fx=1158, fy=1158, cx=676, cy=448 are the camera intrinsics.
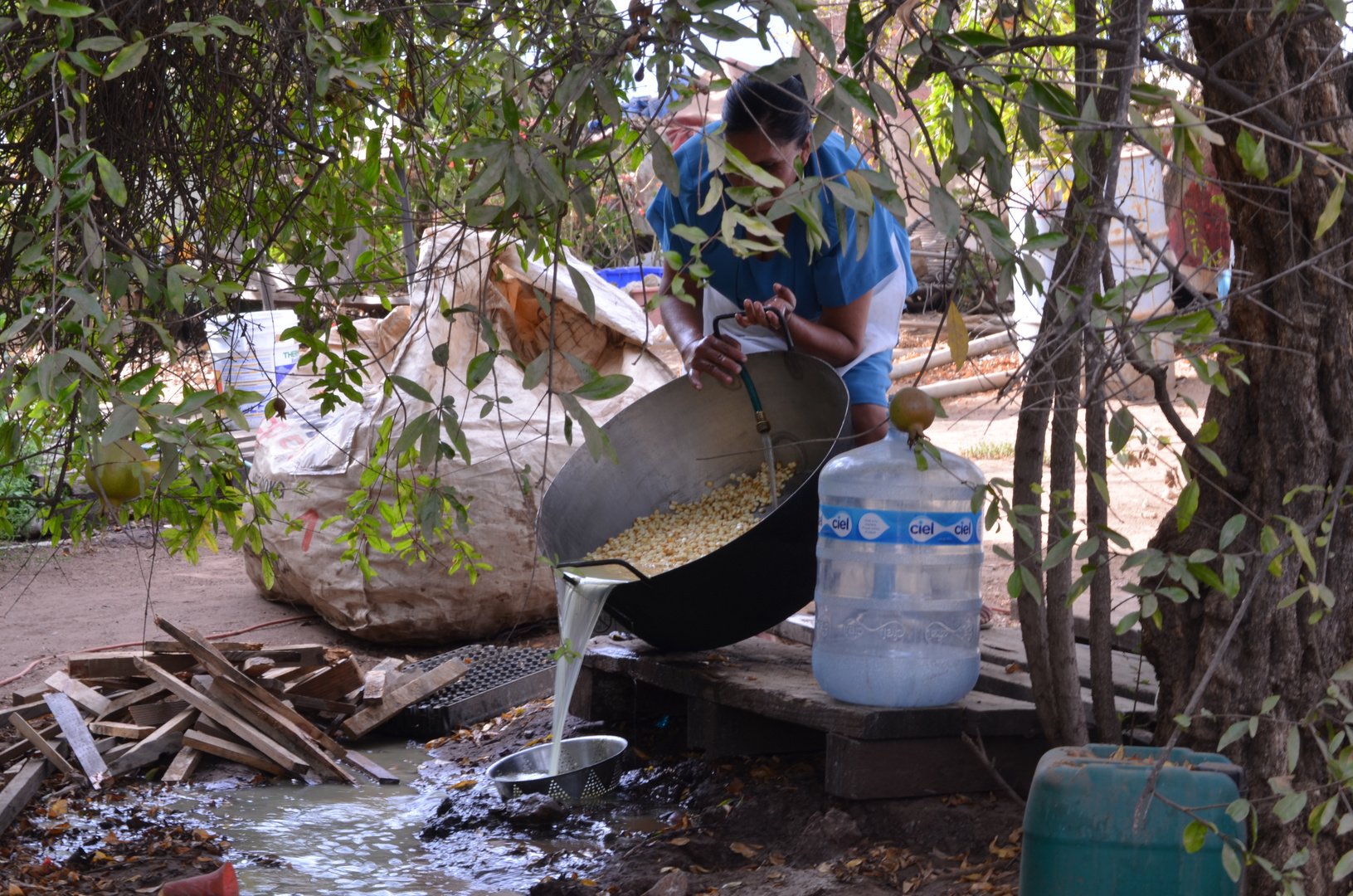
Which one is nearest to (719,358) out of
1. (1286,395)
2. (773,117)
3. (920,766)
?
(773,117)

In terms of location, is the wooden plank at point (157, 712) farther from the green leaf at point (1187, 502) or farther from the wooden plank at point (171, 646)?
the green leaf at point (1187, 502)

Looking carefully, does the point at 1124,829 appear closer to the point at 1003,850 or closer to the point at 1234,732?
the point at 1234,732

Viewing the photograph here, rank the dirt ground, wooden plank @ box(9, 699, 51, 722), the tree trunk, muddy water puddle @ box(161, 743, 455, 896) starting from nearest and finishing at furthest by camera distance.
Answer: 1. the tree trunk
2. the dirt ground
3. muddy water puddle @ box(161, 743, 455, 896)
4. wooden plank @ box(9, 699, 51, 722)

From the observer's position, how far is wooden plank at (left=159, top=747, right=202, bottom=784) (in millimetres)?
3926

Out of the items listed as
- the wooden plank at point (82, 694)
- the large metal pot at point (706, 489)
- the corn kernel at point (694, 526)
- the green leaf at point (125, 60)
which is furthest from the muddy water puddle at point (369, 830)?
the green leaf at point (125, 60)

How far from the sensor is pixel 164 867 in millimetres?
3090

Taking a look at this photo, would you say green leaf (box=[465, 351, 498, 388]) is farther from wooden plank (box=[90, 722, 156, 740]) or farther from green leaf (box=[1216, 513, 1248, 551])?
wooden plank (box=[90, 722, 156, 740])

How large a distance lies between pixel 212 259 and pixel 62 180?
1.08 metres

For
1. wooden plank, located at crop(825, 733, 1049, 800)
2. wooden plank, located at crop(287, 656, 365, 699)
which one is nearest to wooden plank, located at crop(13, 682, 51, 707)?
wooden plank, located at crop(287, 656, 365, 699)

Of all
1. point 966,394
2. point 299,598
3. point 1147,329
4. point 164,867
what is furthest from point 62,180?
point 966,394

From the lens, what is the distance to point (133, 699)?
172 inches

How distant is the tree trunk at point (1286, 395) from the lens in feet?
7.06

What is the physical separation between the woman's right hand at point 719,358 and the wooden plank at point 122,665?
2.52 metres

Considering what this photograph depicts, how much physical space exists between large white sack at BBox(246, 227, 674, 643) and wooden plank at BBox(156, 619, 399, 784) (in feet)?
3.33
